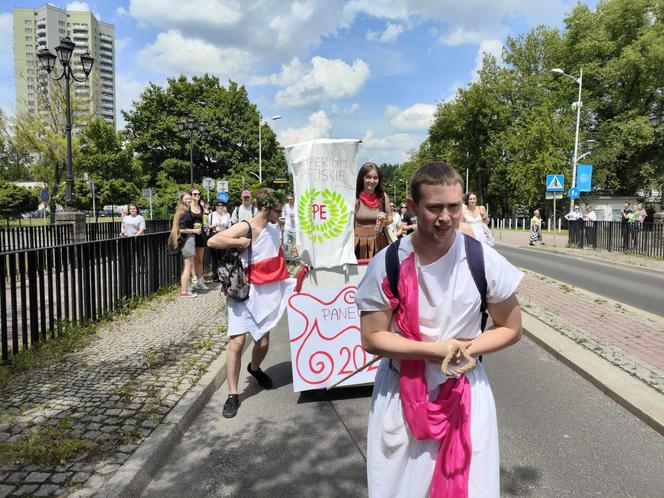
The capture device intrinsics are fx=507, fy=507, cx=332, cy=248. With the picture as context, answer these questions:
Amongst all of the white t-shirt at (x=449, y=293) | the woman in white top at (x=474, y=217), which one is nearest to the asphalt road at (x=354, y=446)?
the white t-shirt at (x=449, y=293)

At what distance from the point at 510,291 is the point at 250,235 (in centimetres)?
294

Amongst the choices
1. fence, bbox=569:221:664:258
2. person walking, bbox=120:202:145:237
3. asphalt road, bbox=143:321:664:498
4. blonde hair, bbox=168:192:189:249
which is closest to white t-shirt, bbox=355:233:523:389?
asphalt road, bbox=143:321:664:498

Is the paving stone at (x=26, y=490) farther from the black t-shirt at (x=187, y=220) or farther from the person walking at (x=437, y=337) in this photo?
the black t-shirt at (x=187, y=220)

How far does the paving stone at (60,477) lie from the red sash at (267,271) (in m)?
1.98

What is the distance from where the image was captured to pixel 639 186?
48.0 meters

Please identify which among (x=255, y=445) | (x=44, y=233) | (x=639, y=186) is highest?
(x=639, y=186)

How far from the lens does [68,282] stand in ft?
20.8

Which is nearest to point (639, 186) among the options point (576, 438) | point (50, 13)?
point (576, 438)

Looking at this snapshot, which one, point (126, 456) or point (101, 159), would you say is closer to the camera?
point (126, 456)

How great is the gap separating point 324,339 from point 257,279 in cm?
83

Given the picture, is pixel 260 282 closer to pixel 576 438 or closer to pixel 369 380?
pixel 369 380

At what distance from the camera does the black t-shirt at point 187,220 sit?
31.6ft

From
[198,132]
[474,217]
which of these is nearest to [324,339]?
[474,217]

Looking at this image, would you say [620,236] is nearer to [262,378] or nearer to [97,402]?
[262,378]
